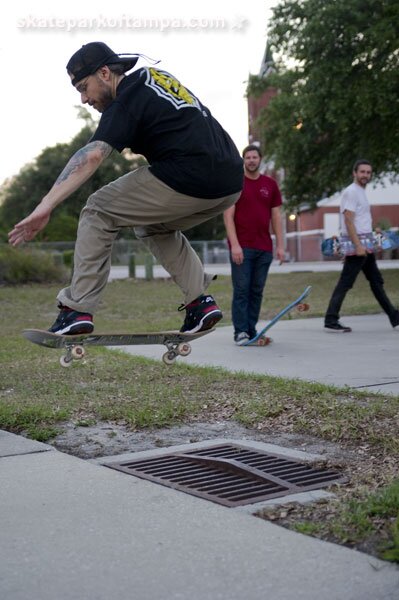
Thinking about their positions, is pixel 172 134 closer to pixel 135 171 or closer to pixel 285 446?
pixel 135 171

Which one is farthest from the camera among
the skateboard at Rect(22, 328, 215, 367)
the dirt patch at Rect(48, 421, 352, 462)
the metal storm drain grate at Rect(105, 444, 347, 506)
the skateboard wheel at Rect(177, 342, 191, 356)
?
the skateboard wheel at Rect(177, 342, 191, 356)

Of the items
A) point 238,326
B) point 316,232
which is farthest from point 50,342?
point 316,232

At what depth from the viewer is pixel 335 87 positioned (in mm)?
24469

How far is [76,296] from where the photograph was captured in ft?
19.0

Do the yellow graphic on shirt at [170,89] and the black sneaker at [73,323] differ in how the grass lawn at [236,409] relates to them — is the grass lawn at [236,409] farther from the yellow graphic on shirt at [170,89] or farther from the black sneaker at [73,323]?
the yellow graphic on shirt at [170,89]

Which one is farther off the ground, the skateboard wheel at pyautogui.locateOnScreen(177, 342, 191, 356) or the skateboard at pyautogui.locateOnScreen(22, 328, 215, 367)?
the skateboard at pyautogui.locateOnScreen(22, 328, 215, 367)

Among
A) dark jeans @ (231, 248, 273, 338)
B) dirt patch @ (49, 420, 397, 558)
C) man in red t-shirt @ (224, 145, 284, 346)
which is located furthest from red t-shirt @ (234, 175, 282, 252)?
dirt patch @ (49, 420, 397, 558)

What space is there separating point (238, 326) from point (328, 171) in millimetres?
18774

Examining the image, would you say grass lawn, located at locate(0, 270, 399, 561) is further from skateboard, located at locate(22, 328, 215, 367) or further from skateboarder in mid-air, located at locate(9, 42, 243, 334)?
skateboarder in mid-air, located at locate(9, 42, 243, 334)

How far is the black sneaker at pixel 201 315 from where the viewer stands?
20.2 feet

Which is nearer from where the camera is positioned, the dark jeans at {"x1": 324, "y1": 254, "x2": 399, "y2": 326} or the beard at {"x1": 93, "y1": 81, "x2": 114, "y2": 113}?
the beard at {"x1": 93, "y1": 81, "x2": 114, "y2": 113}

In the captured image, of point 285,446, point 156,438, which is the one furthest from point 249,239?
point 285,446

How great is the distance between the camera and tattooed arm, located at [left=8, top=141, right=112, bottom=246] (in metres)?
5.27

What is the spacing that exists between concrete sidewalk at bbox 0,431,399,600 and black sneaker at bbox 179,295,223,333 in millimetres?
2151
